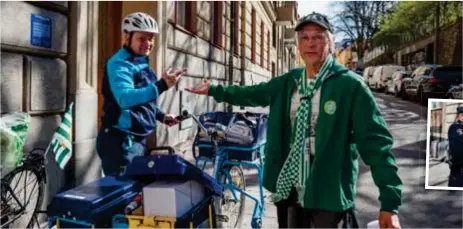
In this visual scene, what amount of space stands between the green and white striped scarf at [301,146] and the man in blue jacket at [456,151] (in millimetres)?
1479

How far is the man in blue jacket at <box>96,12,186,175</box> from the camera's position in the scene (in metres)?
2.54

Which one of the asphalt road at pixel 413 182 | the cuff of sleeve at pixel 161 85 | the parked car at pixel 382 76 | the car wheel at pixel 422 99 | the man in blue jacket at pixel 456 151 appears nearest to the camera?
the cuff of sleeve at pixel 161 85

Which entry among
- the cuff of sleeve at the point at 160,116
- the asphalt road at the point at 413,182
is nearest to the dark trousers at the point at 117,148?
the cuff of sleeve at the point at 160,116

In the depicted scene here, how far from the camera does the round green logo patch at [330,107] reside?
2.04 m

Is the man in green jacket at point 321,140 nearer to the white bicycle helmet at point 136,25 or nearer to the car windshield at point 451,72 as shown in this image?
the white bicycle helmet at point 136,25

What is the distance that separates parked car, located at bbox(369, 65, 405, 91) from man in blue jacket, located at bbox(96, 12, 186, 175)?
1204 millimetres

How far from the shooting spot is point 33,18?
3.21 meters

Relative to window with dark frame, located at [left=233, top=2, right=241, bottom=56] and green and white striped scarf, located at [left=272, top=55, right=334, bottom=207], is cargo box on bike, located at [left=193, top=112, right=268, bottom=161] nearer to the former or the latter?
green and white striped scarf, located at [left=272, top=55, right=334, bottom=207]

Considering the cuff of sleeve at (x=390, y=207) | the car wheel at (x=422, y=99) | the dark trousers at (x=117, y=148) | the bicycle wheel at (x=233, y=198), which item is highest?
the car wheel at (x=422, y=99)

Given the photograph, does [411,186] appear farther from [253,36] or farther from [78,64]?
[253,36]

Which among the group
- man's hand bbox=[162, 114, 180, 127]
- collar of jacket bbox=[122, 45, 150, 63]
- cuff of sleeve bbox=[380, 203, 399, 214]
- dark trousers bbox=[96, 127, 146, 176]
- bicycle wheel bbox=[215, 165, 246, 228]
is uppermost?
collar of jacket bbox=[122, 45, 150, 63]

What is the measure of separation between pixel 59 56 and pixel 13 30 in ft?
1.66

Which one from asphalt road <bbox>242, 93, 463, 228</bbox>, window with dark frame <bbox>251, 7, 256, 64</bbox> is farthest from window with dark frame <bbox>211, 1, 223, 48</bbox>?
asphalt road <bbox>242, 93, 463, 228</bbox>

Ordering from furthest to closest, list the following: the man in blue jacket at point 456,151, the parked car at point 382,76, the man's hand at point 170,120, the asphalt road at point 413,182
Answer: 1. the man in blue jacket at point 456,151
2. the asphalt road at point 413,182
3. the parked car at point 382,76
4. the man's hand at point 170,120
